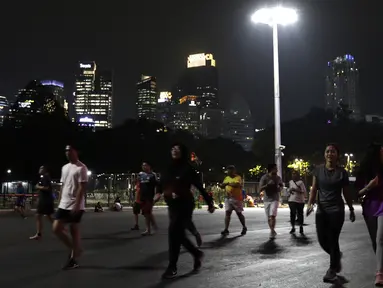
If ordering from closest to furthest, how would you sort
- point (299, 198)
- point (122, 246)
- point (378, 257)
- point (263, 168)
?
point (378, 257)
point (122, 246)
point (299, 198)
point (263, 168)

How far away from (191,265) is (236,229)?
20.3 ft

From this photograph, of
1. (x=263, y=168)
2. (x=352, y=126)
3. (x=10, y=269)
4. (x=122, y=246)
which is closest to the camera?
(x=10, y=269)

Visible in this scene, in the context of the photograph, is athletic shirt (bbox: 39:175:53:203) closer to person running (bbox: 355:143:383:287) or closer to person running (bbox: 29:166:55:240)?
person running (bbox: 29:166:55:240)

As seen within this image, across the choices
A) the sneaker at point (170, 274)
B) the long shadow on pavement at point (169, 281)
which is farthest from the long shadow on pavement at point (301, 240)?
the sneaker at point (170, 274)

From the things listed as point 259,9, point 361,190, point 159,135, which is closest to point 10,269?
point 361,190

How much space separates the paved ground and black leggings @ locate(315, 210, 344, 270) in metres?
0.35

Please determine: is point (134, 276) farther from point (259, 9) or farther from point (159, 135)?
point (159, 135)

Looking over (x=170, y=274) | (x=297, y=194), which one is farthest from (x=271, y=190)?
(x=170, y=274)

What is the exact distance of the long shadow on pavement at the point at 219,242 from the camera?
31.8ft

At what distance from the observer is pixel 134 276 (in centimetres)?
666

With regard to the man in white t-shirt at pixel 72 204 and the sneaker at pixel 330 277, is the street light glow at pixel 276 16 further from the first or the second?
the sneaker at pixel 330 277

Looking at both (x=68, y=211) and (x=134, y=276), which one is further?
(x=68, y=211)

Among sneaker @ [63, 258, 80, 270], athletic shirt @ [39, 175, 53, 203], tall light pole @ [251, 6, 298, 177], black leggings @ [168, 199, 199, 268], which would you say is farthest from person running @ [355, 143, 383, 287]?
tall light pole @ [251, 6, 298, 177]

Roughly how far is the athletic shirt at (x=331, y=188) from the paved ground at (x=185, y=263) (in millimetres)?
955
